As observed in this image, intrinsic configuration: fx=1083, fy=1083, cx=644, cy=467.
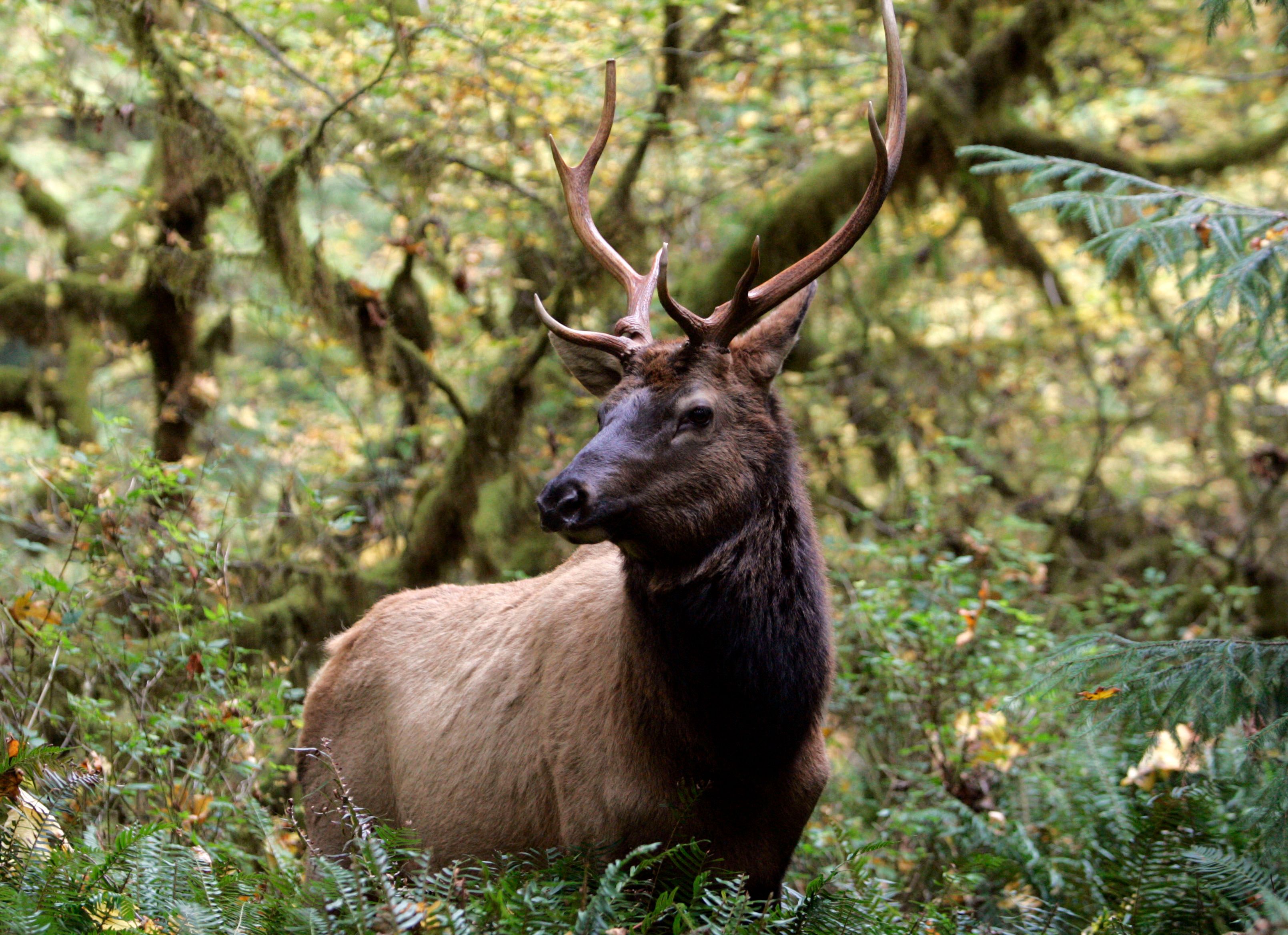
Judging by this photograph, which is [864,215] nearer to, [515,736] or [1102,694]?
[1102,694]

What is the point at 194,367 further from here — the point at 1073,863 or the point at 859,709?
the point at 1073,863

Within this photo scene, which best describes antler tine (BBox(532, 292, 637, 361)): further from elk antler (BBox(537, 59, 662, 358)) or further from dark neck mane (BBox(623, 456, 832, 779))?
dark neck mane (BBox(623, 456, 832, 779))

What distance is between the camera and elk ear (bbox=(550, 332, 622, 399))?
536 cm

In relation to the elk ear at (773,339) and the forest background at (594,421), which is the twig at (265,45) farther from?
the elk ear at (773,339)

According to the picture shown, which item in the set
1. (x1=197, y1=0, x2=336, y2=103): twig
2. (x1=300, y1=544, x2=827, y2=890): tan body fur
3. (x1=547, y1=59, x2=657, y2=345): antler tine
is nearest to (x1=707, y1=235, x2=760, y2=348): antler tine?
(x1=547, y1=59, x2=657, y2=345): antler tine

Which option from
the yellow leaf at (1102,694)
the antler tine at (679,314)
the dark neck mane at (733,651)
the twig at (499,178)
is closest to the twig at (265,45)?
the twig at (499,178)

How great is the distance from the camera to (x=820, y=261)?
16.1 ft

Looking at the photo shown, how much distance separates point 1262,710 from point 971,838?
2418mm

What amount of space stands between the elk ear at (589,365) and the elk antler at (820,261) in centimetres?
62

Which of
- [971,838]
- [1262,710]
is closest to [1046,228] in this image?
[971,838]

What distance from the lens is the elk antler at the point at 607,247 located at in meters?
5.15

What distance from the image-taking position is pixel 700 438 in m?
4.60

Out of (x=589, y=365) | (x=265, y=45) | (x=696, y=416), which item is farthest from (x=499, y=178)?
(x=696, y=416)

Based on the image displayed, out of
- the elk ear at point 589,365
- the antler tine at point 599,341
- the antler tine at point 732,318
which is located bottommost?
the elk ear at point 589,365
